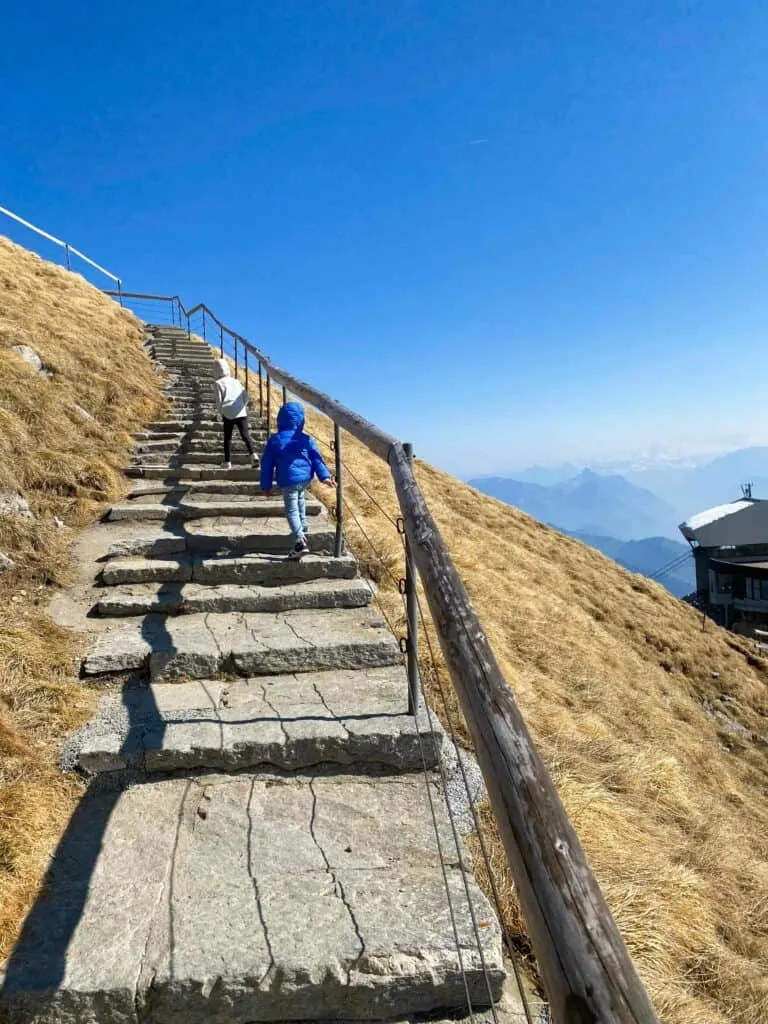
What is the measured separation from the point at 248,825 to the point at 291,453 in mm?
3395

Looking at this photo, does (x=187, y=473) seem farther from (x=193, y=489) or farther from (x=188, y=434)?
(x=188, y=434)

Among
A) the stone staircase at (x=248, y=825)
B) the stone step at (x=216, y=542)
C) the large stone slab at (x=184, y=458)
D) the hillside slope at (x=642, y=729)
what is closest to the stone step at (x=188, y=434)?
the large stone slab at (x=184, y=458)

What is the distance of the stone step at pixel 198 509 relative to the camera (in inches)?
253

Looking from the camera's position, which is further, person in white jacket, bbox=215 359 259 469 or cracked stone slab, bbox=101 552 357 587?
person in white jacket, bbox=215 359 259 469

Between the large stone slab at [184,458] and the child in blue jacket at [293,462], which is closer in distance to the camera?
the child in blue jacket at [293,462]

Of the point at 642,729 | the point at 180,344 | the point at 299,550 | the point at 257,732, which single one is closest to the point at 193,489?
the point at 299,550

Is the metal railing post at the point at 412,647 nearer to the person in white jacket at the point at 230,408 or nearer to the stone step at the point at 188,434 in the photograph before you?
the person in white jacket at the point at 230,408

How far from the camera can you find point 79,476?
697 centimetres

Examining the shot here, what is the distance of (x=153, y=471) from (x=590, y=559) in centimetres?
931

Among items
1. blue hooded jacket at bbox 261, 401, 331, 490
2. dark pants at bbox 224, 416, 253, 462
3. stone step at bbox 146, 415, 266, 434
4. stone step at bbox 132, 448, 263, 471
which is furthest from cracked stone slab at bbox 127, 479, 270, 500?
stone step at bbox 146, 415, 266, 434

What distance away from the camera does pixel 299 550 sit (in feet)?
17.5

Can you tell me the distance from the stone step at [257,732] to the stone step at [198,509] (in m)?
3.02

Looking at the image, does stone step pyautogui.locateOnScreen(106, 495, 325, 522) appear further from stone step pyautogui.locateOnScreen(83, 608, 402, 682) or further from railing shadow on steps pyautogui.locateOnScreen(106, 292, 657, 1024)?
railing shadow on steps pyautogui.locateOnScreen(106, 292, 657, 1024)

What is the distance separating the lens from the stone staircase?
2135 millimetres
